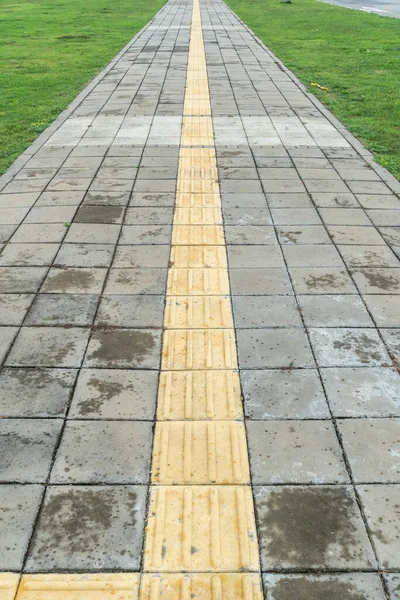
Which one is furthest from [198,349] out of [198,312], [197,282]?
[197,282]

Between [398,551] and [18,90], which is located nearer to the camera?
[398,551]

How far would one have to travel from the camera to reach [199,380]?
3.70 meters

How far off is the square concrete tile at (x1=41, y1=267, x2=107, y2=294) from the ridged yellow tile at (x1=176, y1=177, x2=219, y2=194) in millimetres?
2119

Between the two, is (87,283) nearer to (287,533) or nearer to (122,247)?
(122,247)

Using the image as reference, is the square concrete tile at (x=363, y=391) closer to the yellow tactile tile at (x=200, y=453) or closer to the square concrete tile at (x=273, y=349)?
the square concrete tile at (x=273, y=349)

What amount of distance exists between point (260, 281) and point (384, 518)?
2.39 m

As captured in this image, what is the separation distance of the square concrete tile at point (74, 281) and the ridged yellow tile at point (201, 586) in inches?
102

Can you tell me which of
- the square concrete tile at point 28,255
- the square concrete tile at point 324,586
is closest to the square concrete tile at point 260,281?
the square concrete tile at point 28,255

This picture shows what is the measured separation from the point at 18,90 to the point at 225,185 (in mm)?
7114

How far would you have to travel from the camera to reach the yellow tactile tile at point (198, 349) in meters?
3.83

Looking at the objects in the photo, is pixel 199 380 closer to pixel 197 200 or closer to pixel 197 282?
pixel 197 282

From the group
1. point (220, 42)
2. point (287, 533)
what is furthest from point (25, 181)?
point (220, 42)

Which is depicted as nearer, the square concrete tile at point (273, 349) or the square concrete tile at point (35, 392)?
the square concrete tile at point (35, 392)

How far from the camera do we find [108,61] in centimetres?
1503
